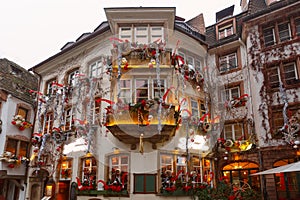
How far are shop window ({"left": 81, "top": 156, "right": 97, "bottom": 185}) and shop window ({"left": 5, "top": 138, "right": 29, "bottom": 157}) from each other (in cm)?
485

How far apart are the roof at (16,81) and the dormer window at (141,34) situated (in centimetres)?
895

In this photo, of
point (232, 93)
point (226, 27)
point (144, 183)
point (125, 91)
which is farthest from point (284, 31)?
point (144, 183)

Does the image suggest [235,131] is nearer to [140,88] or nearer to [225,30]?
[225,30]

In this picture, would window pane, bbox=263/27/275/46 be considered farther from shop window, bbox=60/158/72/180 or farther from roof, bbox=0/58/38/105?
roof, bbox=0/58/38/105

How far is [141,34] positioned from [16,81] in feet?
35.6

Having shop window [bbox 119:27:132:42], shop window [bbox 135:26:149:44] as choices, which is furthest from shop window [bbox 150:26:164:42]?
shop window [bbox 119:27:132:42]

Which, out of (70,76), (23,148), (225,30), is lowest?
(23,148)

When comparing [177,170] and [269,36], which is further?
[269,36]

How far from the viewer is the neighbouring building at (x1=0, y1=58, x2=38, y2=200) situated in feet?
44.7

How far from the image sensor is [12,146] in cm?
1430

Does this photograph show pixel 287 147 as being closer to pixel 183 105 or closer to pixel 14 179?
pixel 183 105

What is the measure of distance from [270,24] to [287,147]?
581 cm

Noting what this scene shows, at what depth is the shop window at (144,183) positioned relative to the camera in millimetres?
10302

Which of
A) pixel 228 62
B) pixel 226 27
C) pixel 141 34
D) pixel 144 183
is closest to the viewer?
→ pixel 141 34
